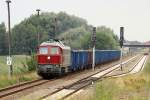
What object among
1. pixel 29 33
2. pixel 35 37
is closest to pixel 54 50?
pixel 35 37

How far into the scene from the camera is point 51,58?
33875 mm

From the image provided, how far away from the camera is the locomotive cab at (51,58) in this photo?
3366 centimetres

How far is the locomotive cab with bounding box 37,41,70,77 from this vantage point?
33.7m

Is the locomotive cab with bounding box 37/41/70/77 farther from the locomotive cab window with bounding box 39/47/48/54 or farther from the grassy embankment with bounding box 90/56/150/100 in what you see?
the grassy embankment with bounding box 90/56/150/100

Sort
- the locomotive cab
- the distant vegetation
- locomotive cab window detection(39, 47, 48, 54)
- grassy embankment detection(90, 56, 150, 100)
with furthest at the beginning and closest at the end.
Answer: the distant vegetation → locomotive cab window detection(39, 47, 48, 54) → the locomotive cab → grassy embankment detection(90, 56, 150, 100)

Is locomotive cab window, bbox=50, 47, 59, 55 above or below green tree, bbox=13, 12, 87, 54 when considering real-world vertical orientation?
below

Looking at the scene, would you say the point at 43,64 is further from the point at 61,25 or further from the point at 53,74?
the point at 61,25

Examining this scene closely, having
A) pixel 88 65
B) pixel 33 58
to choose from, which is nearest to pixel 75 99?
pixel 33 58

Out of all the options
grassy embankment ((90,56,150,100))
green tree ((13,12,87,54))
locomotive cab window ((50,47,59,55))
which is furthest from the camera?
green tree ((13,12,87,54))

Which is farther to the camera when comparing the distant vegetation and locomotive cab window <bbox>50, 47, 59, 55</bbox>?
the distant vegetation

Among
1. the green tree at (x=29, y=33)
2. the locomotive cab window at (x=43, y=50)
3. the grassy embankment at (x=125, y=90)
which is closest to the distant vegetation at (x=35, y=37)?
the green tree at (x=29, y=33)

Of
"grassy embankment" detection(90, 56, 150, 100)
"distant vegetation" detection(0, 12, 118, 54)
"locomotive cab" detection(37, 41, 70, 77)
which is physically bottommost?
"grassy embankment" detection(90, 56, 150, 100)

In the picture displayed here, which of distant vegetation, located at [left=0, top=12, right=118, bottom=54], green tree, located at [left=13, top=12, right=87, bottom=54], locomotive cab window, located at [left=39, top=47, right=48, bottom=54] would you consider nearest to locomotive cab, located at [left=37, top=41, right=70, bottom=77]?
locomotive cab window, located at [left=39, top=47, right=48, bottom=54]

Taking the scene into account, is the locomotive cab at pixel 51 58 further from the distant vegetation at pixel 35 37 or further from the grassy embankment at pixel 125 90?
the distant vegetation at pixel 35 37
